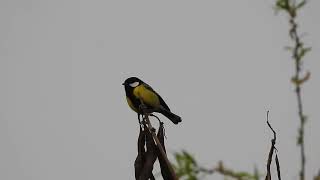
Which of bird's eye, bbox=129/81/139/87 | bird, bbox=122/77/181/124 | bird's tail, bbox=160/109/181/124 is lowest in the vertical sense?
bird's tail, bbox=160/109/181/124

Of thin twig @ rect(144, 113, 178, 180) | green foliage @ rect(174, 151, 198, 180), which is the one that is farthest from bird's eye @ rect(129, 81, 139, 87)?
green foliage @ rect(174, 151, 198, 180)

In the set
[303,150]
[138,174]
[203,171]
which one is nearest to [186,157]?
[203,171]

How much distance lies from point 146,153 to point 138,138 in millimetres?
267

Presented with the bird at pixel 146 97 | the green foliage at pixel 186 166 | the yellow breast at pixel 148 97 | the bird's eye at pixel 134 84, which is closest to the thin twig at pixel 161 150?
the green foliage at pixel 186 166

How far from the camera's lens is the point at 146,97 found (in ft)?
29.9

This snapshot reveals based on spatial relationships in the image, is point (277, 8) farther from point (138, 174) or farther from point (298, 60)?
point (138, 174)

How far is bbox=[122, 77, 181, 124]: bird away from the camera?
8531 millimetres

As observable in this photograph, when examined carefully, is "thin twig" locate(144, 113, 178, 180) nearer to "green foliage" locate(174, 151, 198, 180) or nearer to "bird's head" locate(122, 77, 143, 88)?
"green foliage" locate(174, 151, 198, 180)

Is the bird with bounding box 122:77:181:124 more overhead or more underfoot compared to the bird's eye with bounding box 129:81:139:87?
more underfoot

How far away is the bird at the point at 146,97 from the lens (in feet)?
28.0

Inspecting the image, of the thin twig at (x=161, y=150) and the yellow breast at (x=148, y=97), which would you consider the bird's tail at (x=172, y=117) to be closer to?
the yellow breast at (x=148, y=97)

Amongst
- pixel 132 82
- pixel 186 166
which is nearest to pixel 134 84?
pixel 132 82

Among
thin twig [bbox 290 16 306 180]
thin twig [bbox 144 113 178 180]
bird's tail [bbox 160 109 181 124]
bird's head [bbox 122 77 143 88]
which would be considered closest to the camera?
thin twig [bbox 290 16 306 180]

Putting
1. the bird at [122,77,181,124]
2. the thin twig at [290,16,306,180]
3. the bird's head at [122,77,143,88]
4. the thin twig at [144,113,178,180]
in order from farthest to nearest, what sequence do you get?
1. the bird's head at [122,77,143,88]
2. the bird at [122,77,181,124]
3. the thin twig at [144,113,178,180]
4. the thin twig at [290,16,306,180]
